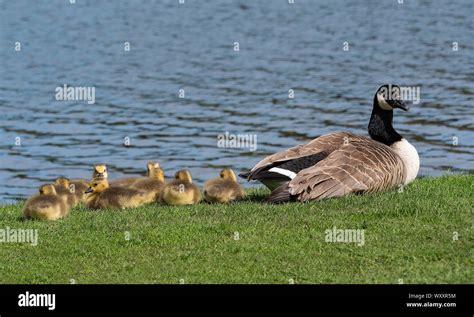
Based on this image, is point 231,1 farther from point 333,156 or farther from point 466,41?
point 333,156

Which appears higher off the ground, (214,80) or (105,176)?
(214,80)

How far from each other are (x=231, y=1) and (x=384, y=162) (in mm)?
32318

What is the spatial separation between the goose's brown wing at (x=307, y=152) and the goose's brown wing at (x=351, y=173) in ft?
0.47

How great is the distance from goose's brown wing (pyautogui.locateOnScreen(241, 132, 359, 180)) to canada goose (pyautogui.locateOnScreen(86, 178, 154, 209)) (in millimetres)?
1481

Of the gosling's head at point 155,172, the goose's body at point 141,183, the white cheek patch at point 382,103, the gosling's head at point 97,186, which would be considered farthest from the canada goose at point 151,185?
the white cheek patch at point 382,103

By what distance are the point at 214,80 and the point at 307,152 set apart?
14.1 meters

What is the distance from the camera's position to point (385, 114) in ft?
48.5

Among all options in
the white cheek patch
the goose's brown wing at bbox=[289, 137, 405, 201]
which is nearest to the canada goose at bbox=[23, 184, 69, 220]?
the goose's brown wing at bbox=[289, 137, 405, 201]

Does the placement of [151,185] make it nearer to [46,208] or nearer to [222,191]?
[222,191]

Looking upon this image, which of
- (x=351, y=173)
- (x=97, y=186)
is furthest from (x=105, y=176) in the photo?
(x=351, y=173)

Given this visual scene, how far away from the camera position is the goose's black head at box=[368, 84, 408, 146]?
14.7 metres

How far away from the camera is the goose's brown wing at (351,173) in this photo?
1280 centimetres

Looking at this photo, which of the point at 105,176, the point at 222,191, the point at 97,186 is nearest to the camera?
the point at 222,191
